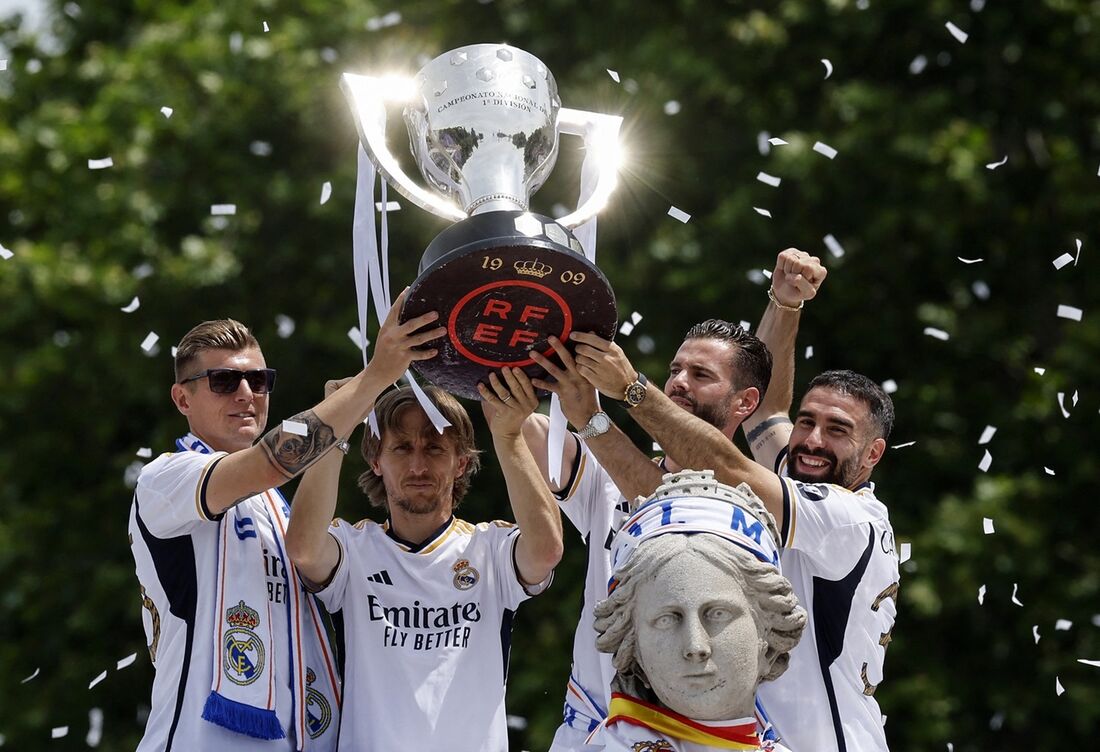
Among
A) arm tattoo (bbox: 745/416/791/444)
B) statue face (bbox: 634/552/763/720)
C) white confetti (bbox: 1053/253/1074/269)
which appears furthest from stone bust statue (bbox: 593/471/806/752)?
white confetti (bbox: 1053/253/1074/269)

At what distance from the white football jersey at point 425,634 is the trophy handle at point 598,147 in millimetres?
1209

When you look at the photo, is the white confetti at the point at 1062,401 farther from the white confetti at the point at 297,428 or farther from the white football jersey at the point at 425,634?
the white confetti at the point at 297,428

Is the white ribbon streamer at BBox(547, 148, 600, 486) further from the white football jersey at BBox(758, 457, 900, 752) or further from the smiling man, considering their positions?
the white football jersey at BBox(758, 457, 900, 752)

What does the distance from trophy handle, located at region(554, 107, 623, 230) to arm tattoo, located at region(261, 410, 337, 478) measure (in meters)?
0.96

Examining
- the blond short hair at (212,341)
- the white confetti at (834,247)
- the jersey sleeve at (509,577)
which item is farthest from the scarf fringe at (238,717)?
the white confetti at (834,247)

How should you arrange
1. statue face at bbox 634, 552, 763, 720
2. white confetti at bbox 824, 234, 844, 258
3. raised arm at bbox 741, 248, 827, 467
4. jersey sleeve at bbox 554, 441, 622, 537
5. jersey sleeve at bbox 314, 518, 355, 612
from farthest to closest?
white confetti at bbox 824, 234, 844, 258, raised arm at bbox 741, 248, 827, 467, jersey sleeve at bbox 554, 441, 622, 537, jersey sleeve at bbox 314, 518, 355, 612, statue face at bbox 634, 552, 763, 720

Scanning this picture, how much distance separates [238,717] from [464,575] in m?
0.91

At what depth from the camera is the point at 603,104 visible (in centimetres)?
1171

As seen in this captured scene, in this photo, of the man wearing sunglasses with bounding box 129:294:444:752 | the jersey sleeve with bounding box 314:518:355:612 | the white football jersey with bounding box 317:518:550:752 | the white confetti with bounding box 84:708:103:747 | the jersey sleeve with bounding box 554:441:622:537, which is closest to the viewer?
the man wearing sunglasses with bounding box 129:294:444:752

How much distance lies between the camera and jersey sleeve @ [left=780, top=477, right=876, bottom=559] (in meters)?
5.71

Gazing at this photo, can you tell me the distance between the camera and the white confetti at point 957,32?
11306 mm

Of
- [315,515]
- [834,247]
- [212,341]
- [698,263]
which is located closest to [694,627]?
[315,515]

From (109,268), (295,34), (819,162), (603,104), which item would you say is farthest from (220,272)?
(819,162)

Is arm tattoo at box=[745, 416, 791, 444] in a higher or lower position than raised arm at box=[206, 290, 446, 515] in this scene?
higher
